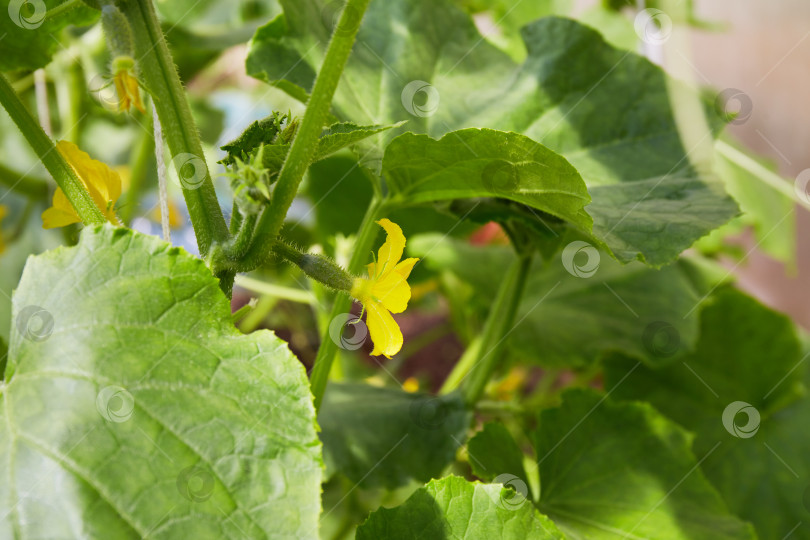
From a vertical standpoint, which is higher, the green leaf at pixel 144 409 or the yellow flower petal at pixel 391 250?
the yellow flower petal at pixel 391 250

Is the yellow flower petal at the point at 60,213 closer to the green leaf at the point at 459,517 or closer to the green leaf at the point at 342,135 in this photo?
the green leaf at the point at 342,135

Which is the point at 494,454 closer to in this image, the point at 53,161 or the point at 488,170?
the point at 488,170

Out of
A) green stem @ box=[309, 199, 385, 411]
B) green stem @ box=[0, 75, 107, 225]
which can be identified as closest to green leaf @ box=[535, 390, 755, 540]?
green stem @ box=[309, 199, 385, 411]

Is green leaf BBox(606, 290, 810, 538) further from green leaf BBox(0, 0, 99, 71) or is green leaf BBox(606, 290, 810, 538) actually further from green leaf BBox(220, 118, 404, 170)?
green leaf BBox(0, 0, 99, 71)

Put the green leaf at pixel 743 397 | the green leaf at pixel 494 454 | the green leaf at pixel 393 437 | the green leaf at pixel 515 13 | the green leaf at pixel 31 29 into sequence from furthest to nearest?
the green leaf at pixel 515 13
the green leaf at pixel 743 397
the green leaf at pixel 393 437
the green leaf at pixel 494 454
the green leaf at pixel 31 29

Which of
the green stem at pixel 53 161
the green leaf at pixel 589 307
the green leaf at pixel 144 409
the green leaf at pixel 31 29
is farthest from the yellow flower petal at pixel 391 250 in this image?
the green leaf at pixel 589 307

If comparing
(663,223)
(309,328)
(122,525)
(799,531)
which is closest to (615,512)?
(663,223)

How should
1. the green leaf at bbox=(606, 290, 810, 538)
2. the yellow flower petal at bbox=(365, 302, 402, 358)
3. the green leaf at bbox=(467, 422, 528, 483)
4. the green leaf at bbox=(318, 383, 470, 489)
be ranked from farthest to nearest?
the green leaf at bbox=(606, 290, 810, 538)
the green leaf at bbox=(318, 383, 470, 489)
the green leaf at bbox=(467, 422, 528, 483)
the yellow flower petal at bbox=(365, 302, 402, 358)

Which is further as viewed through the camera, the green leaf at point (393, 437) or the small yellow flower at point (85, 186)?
the green leaf at point (393, 437)
